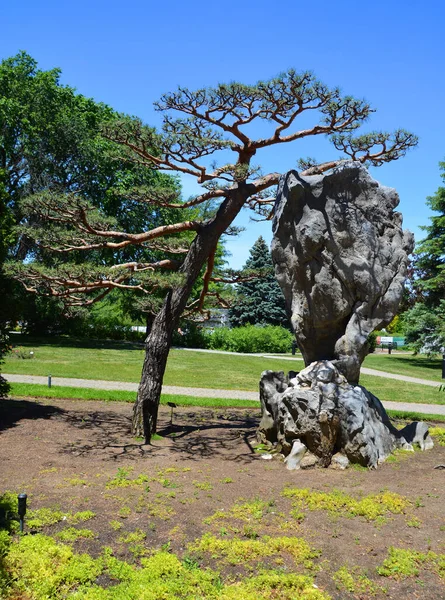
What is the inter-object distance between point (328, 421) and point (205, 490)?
1.89 m

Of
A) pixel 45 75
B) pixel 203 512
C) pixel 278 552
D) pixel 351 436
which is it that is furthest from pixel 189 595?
pixel 45 75

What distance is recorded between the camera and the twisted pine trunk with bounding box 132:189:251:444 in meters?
8.37

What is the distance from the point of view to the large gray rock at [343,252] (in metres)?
7.62

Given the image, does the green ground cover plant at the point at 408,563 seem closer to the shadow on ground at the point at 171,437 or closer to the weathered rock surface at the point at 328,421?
the weathered rock surface at the point at 328,421

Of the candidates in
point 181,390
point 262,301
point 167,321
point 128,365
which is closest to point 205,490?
point 167,321

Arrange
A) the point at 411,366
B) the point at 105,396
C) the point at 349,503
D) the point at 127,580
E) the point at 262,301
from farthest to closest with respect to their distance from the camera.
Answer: the point at 262,301, the point at 411,366, the point at 105,396, the point at 349,503, the point at 127,580

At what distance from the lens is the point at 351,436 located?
7.11 m

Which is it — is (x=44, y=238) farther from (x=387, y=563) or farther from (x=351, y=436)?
(x=387, y=563)

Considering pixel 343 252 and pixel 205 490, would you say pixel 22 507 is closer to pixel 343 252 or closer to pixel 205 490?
pixel 205 490

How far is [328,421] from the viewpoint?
A: 6.97 m

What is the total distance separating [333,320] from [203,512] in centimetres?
363

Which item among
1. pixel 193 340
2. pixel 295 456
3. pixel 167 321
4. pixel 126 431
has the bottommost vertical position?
pixel 126 431

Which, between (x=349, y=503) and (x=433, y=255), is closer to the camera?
(x=349, y=503)

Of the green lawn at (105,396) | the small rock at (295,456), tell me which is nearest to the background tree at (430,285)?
the green lawn at (105,396)
